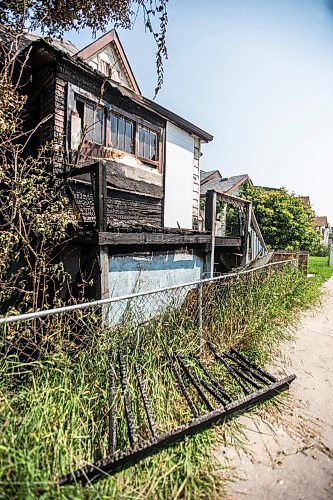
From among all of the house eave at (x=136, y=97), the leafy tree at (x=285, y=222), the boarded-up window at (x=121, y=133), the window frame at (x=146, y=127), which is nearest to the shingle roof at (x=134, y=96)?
the house eave at (x=136, y=97)

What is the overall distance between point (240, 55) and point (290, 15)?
2.11m

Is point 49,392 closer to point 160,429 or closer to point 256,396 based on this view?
point 160,429

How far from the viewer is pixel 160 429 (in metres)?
2.33

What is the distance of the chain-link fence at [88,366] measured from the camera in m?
1.87

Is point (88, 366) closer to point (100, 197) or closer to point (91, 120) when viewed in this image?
point (100, 197)

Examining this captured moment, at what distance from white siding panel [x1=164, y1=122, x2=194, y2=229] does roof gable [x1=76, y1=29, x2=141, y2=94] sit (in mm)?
3000

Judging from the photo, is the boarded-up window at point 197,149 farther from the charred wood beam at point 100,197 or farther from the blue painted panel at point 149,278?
the charred wood beam at point 100,197

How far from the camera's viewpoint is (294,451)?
7.52 ft

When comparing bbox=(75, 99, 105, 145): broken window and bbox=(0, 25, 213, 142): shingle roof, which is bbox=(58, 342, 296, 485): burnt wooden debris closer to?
bbox=(75, 99, 105, 145): broken window

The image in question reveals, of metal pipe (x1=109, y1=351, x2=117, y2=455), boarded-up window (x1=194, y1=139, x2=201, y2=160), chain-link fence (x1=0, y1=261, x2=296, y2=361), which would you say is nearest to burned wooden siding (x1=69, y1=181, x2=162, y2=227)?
chain-link fence (x1=0, y1=261, x2=296, y2=361)

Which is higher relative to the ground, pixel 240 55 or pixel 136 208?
pixel 240 55

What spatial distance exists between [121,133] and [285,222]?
1198 centimetres

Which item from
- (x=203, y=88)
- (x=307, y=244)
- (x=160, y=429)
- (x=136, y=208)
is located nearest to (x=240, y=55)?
(x=203, y=88)

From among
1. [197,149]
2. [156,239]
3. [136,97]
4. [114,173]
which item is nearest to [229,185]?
[197,149]
